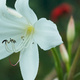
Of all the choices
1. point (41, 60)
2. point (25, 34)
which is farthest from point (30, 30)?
point (41, 60)

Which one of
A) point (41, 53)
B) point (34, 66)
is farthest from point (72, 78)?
point (41, 53)

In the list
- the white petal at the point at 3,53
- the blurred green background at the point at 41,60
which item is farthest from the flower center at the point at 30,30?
the blurred green background at the point at 41,60

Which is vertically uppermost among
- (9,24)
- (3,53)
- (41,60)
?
(9,24)

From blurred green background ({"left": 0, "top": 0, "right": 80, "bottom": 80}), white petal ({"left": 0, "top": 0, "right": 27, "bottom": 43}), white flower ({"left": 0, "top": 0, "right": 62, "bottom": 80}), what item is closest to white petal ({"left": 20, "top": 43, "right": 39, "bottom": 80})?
white flower ({"left": 0, "top": 0, "right": 62, "bottom": 80})

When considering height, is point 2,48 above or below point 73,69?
above

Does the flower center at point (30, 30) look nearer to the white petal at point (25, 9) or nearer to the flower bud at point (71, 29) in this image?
the white petal at point (25, 9)

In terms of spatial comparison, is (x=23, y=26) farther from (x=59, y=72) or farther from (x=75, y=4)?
(x=75, y=4)

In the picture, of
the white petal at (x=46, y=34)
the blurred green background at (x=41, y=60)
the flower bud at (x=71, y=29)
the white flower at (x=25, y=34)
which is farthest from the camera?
the blurred green background at (x=41, y=60)

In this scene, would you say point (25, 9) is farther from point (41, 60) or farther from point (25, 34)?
point (41, 60)
